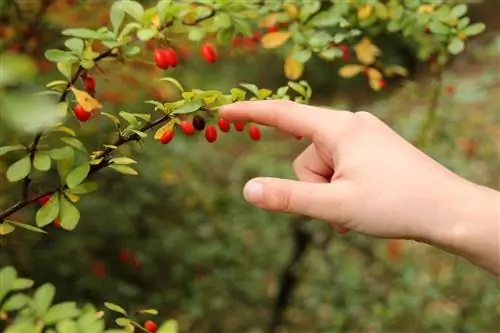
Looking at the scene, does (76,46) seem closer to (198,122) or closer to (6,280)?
(198,122)

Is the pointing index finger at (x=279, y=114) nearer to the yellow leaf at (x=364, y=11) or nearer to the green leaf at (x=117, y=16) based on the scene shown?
the green leaf at (x=117, y=16)

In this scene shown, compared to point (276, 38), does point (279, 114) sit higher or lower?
higher

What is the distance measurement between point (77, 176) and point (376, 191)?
1.54 feet

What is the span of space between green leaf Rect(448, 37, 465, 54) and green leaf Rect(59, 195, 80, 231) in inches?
37.4

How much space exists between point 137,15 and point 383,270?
2170 millimetres

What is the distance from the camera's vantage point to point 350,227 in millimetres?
1233

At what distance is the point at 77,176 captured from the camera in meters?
1.25

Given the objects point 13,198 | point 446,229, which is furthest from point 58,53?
point 13,198

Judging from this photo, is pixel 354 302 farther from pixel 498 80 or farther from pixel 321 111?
pixel 321 111

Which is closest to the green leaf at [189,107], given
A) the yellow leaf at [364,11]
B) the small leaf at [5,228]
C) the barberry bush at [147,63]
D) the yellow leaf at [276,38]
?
the barberry bush at [147,63]

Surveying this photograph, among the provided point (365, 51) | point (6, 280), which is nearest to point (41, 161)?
point (6, 280)

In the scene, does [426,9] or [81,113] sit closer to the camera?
[81,113]

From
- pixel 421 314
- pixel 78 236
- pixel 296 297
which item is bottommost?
pixel 296 297

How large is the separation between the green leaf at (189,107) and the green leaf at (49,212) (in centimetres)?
25
